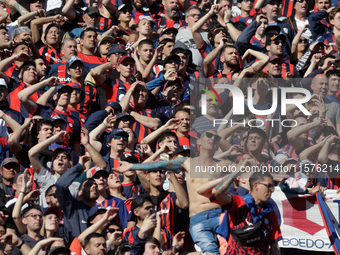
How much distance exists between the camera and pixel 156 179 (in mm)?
9000

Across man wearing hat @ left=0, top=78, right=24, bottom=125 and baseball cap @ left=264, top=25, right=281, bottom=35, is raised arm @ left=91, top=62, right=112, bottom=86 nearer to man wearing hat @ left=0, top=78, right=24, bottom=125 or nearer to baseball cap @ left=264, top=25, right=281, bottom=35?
man wearing hat @ left=0, top=78, right=24, bottom=125

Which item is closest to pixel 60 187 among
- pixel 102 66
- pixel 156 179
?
pixel 156 179

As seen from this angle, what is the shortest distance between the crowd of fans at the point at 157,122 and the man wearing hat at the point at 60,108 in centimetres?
2

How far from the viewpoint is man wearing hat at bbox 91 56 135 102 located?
36.1ft

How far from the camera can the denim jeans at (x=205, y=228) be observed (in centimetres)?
828

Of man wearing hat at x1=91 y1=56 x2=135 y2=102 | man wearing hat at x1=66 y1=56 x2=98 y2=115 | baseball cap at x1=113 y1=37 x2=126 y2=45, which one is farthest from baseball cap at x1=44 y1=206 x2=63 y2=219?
baseball cap at x1=113 y1=37 x2=126 y2=45

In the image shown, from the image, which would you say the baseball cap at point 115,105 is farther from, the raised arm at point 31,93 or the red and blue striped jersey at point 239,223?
the red and blue striped jersey at point 239,223

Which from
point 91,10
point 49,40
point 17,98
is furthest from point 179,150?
point 91,10

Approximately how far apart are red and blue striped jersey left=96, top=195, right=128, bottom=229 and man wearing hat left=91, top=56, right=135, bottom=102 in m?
2.47

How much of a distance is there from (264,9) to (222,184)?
6.83 m

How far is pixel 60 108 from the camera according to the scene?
1036 centimetres

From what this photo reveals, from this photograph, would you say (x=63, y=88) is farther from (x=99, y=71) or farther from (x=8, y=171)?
(x=8, y=171)

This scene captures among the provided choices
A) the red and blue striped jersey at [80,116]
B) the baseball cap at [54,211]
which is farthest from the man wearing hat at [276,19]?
the baseball cap at [54,211]

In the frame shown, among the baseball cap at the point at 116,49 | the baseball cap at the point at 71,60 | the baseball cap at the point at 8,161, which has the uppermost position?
the baseball cap at the point at 116,49
